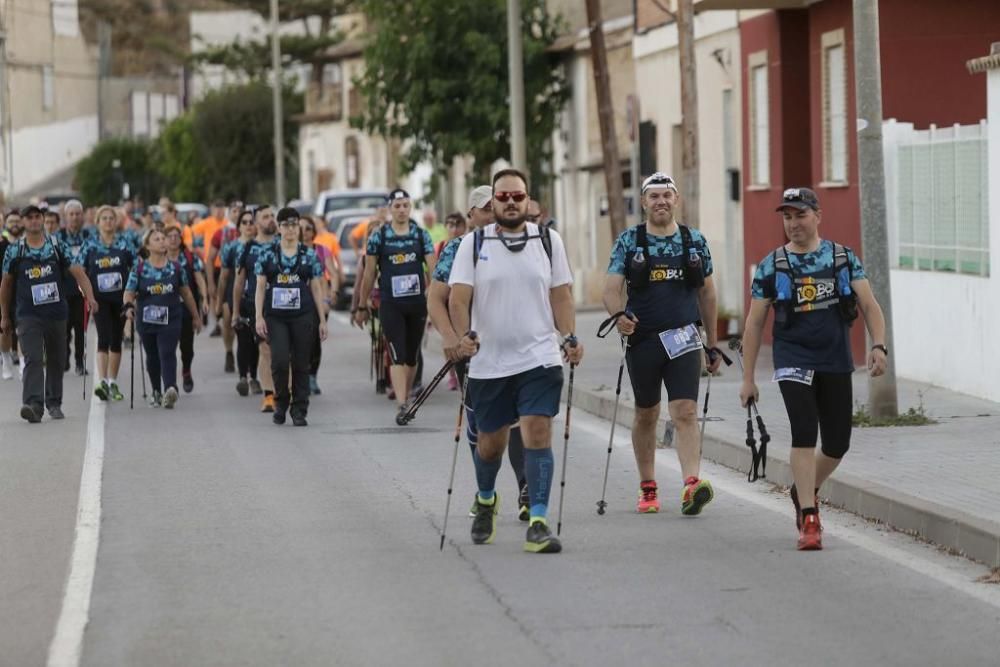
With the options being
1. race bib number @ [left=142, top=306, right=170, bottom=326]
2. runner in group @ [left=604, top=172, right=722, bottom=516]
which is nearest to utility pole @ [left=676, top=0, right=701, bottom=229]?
race bib number @ [left=142, top=306, right=170, bottom=326]

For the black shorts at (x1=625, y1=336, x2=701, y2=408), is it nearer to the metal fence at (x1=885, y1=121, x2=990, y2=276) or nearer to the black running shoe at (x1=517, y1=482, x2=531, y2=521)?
the black running shoe at (x1=517, y1=482, x2=531, y2=521)

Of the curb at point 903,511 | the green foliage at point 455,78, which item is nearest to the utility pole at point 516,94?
the green foliage at point 455,78

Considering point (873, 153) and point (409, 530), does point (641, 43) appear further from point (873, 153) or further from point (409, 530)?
point (409, 530)

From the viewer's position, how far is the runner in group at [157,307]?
19.7 metres

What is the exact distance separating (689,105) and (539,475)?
1079 cm

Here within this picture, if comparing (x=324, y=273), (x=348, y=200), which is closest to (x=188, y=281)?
(x=324, y=273)

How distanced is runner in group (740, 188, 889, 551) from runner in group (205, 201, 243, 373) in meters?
11.4

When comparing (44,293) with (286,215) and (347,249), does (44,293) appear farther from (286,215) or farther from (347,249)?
(347,249)

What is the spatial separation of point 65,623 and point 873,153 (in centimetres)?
848

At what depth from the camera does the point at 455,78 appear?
40.0 meters

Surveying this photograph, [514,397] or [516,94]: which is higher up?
[516,94]

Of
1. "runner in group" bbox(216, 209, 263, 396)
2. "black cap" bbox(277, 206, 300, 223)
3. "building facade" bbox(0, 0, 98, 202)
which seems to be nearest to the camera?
"black cap" bbox(277, 206, 300, 223)

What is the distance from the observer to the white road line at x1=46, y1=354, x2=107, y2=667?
812 centimetres

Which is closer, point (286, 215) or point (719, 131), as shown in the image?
point (286, 215)
